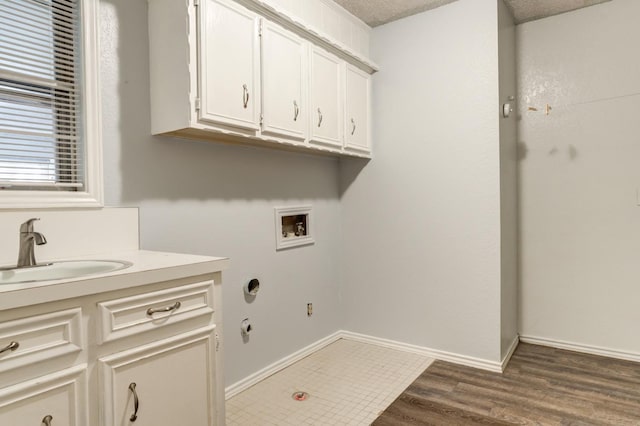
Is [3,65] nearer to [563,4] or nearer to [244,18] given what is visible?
[244,18]

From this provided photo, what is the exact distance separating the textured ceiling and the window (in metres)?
1.70

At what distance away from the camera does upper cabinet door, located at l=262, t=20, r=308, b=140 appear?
214 centimetres

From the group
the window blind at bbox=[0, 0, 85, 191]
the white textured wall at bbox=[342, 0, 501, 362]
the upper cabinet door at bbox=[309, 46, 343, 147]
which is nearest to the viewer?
the window blind at bbox=[0, 0, 85, 191]

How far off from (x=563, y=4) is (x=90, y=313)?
3409 mm

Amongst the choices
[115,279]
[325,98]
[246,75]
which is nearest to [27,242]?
[115,279]

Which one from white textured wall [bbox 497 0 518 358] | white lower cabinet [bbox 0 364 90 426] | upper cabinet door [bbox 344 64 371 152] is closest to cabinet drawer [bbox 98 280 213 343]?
white lower cabinet [bbox 0 364 90 426]

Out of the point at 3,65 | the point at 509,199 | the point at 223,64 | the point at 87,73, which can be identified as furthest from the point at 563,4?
the point at 3,65

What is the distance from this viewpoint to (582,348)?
2930 millimetres

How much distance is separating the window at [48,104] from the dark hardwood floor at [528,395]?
6.07 ft

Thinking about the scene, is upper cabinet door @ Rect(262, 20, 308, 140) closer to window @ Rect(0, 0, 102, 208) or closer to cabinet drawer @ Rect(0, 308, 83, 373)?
window @ Rect(0, 0, 102, 208)

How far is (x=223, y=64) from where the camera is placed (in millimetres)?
1888

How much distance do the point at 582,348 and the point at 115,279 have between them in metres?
3.18

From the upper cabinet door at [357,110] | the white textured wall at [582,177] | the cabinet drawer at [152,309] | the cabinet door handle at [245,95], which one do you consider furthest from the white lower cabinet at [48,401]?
the white textured wall at [582,177]

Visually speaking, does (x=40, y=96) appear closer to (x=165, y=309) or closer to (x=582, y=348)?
(x=165, y=309)
